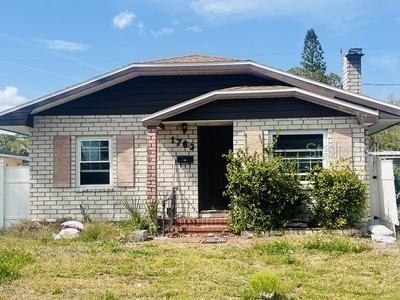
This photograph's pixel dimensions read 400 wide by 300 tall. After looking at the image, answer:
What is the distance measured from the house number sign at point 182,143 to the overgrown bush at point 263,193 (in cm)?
218

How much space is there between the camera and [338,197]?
12.0 metres

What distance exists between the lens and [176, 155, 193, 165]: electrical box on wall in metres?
14.2

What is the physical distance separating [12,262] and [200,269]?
116 inches

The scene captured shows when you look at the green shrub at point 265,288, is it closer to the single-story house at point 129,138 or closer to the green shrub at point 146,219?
the green shrub at point 146,219

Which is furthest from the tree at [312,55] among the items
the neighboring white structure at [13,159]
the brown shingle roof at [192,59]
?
the brown shingle roof at [192,59]

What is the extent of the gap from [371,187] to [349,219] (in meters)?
1.81

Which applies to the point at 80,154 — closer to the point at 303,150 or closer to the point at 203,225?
the point at 203,225

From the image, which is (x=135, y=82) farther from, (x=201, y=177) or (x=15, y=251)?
(x=15, y=251)

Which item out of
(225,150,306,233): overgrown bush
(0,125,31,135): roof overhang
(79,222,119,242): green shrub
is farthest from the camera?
(0,125,31,135): roof overhang

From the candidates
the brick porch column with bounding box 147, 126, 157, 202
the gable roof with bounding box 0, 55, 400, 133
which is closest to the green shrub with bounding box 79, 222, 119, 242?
the brick porch column with bounding box 147, 126, 157, 202

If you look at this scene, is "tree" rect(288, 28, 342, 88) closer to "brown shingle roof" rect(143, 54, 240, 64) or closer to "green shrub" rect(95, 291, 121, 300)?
"brown shingle roof" rect(143, 54, 240, 64)

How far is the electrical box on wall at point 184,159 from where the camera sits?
14.2 meters

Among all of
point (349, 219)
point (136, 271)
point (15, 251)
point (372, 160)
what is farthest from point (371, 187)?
point (15, 251)

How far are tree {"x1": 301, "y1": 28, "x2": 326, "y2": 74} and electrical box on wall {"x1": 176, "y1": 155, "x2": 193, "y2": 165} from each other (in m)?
44.2
